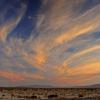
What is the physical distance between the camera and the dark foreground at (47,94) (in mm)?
43834

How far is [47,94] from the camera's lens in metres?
46.7

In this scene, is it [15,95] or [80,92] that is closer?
[15,95]

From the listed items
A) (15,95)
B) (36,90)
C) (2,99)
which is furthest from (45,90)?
(2,99)

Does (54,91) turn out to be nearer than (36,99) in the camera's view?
No

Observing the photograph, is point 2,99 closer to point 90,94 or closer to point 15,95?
point 15,95

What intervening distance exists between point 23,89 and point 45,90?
12.0ft

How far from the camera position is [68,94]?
156ft

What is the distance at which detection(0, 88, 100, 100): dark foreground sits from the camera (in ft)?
144

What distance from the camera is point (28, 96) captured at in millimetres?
45219

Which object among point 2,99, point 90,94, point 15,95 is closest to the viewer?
point 2,99

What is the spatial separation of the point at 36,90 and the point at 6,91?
5.40m

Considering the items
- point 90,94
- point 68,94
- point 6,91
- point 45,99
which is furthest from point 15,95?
point 90,94

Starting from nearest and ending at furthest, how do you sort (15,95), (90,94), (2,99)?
(2,99) < (15,95) < (90,94)

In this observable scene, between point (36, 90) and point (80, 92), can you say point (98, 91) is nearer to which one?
point (80, 92)
